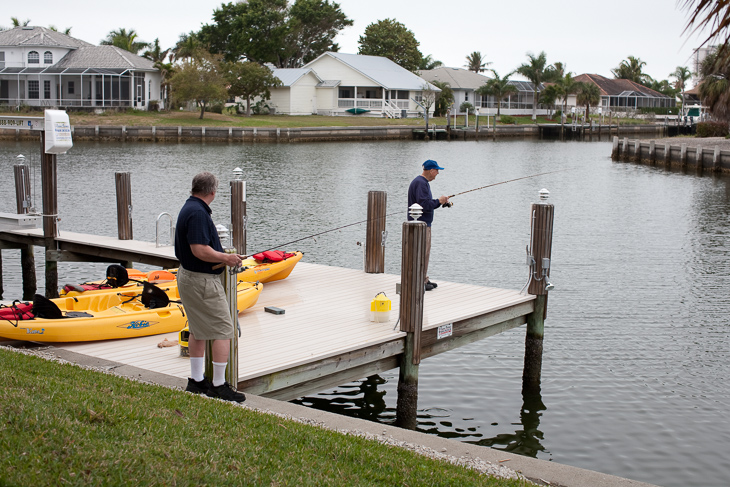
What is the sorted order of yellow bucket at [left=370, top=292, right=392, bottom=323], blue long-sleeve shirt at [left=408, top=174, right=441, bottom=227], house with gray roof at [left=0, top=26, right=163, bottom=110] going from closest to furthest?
yellow bucket at [left=370, top=292, right=392, bottom=323], blue long-sleeve shirt at [left=408, top=174, right=441, bottom=227], house with gray roof at [left=0, top=26, right=163, bottom=110]

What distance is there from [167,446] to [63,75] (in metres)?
66.5

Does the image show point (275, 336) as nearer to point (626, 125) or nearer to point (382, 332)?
point (382, 332)

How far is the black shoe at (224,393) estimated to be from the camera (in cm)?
665

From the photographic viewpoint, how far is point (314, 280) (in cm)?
1222

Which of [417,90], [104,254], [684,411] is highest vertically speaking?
[417,90]

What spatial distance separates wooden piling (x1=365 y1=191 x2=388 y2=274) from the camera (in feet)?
40.7

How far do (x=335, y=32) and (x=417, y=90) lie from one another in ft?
62.5

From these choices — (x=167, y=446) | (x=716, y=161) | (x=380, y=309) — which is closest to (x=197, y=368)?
(x=167, y=446)

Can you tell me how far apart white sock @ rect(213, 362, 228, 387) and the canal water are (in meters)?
3.70

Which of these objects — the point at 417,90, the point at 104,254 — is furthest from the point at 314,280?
the point at 417,90

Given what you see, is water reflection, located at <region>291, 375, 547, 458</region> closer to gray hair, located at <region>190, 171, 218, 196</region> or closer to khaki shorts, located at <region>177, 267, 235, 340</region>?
khaki shorts, located at <region>177, 267, 235, 340</region>

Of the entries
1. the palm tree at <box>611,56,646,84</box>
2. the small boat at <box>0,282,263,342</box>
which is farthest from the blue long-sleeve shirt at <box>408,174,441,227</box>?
the palm tree at <box>611,56,646,84</box>

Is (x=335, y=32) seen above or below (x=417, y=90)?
above

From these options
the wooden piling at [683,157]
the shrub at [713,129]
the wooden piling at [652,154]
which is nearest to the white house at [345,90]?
the shrub at [713,129]
